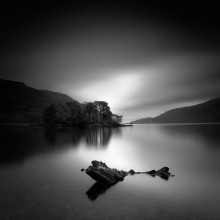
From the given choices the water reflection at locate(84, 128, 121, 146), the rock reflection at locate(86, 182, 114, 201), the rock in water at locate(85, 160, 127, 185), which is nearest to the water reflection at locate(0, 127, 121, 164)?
the water reflection at locate(84, 128, 121, 146)

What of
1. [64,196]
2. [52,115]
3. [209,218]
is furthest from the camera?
[52,115]

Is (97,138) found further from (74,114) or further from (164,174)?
(74,114)

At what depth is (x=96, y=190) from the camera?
58.3 feet

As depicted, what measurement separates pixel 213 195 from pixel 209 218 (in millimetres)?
5224

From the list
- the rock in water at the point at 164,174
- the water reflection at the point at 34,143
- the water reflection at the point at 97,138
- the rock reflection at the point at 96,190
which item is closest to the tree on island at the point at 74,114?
the water reflection at the point at 97,138

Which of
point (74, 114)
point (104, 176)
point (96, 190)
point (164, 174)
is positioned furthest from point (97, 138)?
point (74, 114)

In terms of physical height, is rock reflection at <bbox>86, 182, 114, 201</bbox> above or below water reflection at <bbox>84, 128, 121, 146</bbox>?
below

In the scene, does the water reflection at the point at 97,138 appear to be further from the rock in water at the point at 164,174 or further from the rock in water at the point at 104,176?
the rock in water at the point at 104,176

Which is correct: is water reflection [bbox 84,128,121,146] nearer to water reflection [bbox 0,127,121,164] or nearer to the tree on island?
water reflection [bbox 0,127,121,164]

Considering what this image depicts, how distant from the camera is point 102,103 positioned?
18450cm

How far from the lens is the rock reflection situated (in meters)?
16.2

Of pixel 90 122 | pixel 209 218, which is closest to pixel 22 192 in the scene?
pixel 209 218

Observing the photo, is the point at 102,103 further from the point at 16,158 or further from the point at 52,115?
the point at 16,158

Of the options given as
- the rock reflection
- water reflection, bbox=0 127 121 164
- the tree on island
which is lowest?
the rock reflection
